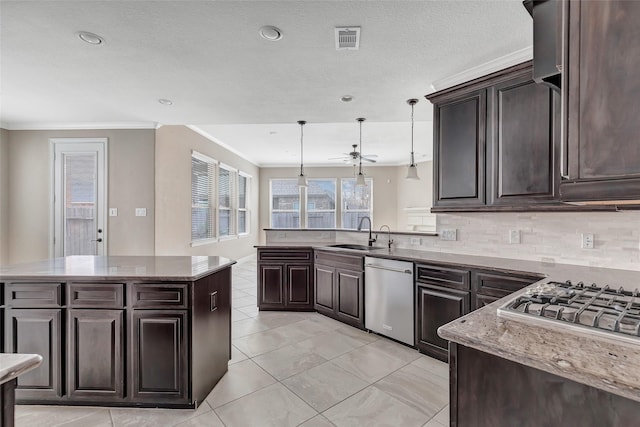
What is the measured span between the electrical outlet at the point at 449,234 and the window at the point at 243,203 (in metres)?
5.70

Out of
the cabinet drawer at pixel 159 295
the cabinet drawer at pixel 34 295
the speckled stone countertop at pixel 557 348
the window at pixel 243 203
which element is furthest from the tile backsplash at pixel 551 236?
the window at pixel 243 203

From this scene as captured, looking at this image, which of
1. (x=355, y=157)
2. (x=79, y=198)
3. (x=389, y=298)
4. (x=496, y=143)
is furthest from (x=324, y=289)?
(x=79, y=198)

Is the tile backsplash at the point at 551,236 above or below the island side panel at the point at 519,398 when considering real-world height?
above

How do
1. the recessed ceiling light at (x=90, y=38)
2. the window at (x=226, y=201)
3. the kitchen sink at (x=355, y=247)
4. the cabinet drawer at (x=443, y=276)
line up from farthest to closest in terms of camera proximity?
the window at (x=226, y=201) < the kitchen sink at (x=355, y=247) < the cabinet drawer at (x=443, y=276) < the recessed ceiling light at (x=90, y=38)

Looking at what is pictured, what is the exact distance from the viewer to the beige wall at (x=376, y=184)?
29.8 ft

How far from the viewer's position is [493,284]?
2268 millimetres

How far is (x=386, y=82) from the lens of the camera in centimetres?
283

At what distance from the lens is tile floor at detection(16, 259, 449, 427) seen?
1874 mm

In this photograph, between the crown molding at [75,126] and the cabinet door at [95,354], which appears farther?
the crown molding at [75,126]

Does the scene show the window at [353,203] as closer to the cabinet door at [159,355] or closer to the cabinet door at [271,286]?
the cabinet door at [271,286]

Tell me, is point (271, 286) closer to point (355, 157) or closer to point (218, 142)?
point (355, 157)

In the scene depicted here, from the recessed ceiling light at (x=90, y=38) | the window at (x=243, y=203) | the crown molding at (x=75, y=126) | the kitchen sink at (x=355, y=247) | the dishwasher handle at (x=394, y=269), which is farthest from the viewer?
the window at (x=243, y=203)

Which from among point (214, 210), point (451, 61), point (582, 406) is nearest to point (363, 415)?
point (582, 406)

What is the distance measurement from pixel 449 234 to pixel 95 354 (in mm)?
3215
